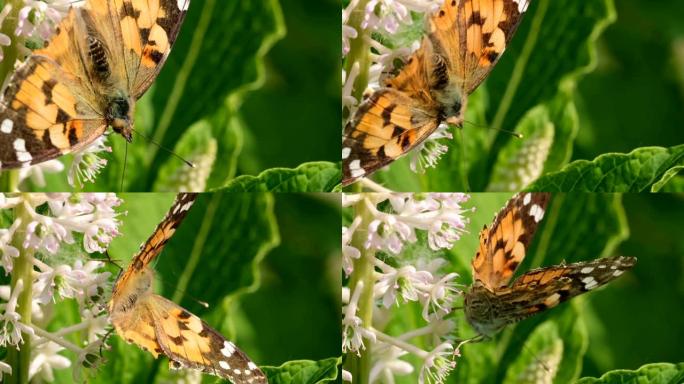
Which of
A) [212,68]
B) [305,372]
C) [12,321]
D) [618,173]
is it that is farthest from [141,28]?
[618,173]

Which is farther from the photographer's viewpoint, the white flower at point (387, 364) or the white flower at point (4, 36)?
the white flower at point (387, 364)

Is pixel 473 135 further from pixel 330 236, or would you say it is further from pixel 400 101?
pixel 330 236

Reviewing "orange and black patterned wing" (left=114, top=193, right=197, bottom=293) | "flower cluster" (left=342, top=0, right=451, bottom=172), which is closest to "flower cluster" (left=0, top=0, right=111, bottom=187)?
"orange and black patterned wing" (left=114, top=193, right=197, bottom=293)

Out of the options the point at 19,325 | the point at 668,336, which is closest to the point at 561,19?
the point at 668,336

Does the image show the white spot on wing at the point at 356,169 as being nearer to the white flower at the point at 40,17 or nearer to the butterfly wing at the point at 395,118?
the butterfly wing at the point at 395,118

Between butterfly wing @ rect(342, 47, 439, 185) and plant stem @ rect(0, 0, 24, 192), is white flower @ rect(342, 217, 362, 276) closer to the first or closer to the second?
butterfly wing @ rect(342, 47, 439, 185)

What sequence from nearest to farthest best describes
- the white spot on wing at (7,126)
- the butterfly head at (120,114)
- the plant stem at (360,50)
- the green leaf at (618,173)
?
1. the white spot on wing at (7,126)
2. the butterfly head at (120,114)
3. the plant stem at (360,50)
4. the green leaf at (618,173)

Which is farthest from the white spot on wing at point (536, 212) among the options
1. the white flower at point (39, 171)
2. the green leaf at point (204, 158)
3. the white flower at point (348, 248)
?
the white flower at point (39, 171)
